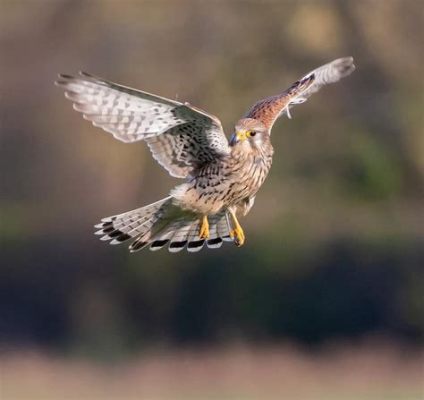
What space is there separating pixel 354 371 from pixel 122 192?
3.13 metres

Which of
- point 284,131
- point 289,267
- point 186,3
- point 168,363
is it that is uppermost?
point 186,3

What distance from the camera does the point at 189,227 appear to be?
7273 millimetres

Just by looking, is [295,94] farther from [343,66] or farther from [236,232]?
[236,232]

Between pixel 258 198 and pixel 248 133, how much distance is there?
9.02 metres

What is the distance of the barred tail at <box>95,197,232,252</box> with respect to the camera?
7.04 metres

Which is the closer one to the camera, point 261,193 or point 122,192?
point 122,192

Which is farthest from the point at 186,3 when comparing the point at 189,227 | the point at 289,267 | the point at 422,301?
the point at 189,227

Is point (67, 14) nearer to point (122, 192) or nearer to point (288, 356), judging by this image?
point (122, 192)

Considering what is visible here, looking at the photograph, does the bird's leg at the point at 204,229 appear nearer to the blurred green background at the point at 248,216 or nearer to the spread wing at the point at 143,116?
the spread wing at the point at 143,116

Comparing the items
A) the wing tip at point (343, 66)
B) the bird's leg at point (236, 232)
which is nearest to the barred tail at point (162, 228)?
the bird's leg at point (236, 232)

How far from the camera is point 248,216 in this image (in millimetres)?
15406

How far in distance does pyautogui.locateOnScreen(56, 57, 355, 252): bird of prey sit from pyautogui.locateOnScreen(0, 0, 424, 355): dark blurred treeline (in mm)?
7663

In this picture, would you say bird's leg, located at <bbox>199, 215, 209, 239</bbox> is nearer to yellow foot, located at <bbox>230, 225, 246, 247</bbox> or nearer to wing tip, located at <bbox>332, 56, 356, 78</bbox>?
yellow foot, located at <bbox>230, 225, 246, 247</bbox>

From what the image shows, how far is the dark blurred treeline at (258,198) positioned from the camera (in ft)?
50.3
